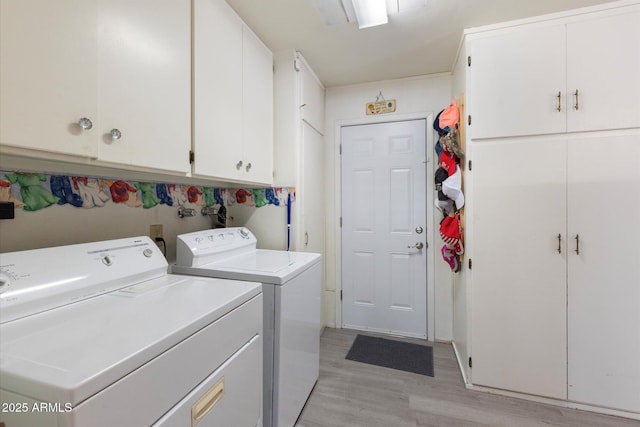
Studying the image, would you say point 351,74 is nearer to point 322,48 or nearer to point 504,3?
point 322,48

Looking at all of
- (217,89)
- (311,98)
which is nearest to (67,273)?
(217,89)

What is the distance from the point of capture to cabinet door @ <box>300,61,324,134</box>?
7.45 ft

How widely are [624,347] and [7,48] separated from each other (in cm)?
313

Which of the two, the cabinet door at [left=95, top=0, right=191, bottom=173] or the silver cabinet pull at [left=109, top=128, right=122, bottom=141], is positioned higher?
the cabinet door at [left=95, top=0, right=191, bottom=173]

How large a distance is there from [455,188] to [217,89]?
1.72 m

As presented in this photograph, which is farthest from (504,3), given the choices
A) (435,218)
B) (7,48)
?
(7,48)

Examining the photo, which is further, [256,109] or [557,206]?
[256,109]

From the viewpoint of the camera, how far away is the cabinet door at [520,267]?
5.84 feet

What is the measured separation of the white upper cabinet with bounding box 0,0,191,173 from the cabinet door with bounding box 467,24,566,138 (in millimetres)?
1845

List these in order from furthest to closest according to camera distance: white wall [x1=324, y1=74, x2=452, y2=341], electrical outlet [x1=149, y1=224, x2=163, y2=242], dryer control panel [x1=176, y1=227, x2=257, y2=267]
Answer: white wall [x1=324, y1=74, x2=452, y2=341], electrical outlet [x1=149, y1=224, x2=163, y2=242], dryer control panel [x1=176, y1=227, x2=257, y2=267]

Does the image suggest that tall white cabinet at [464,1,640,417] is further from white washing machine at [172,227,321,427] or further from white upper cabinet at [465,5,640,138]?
white washing machine at [172,227,321,427]

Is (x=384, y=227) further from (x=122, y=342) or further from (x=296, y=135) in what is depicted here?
(x=122, y=342)

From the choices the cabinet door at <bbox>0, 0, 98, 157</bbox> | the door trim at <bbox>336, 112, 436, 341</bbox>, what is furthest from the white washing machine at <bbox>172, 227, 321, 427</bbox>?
the door trim at <bbox>336, 112, 436, 341</bbox>

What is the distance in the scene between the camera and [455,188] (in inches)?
79.2
